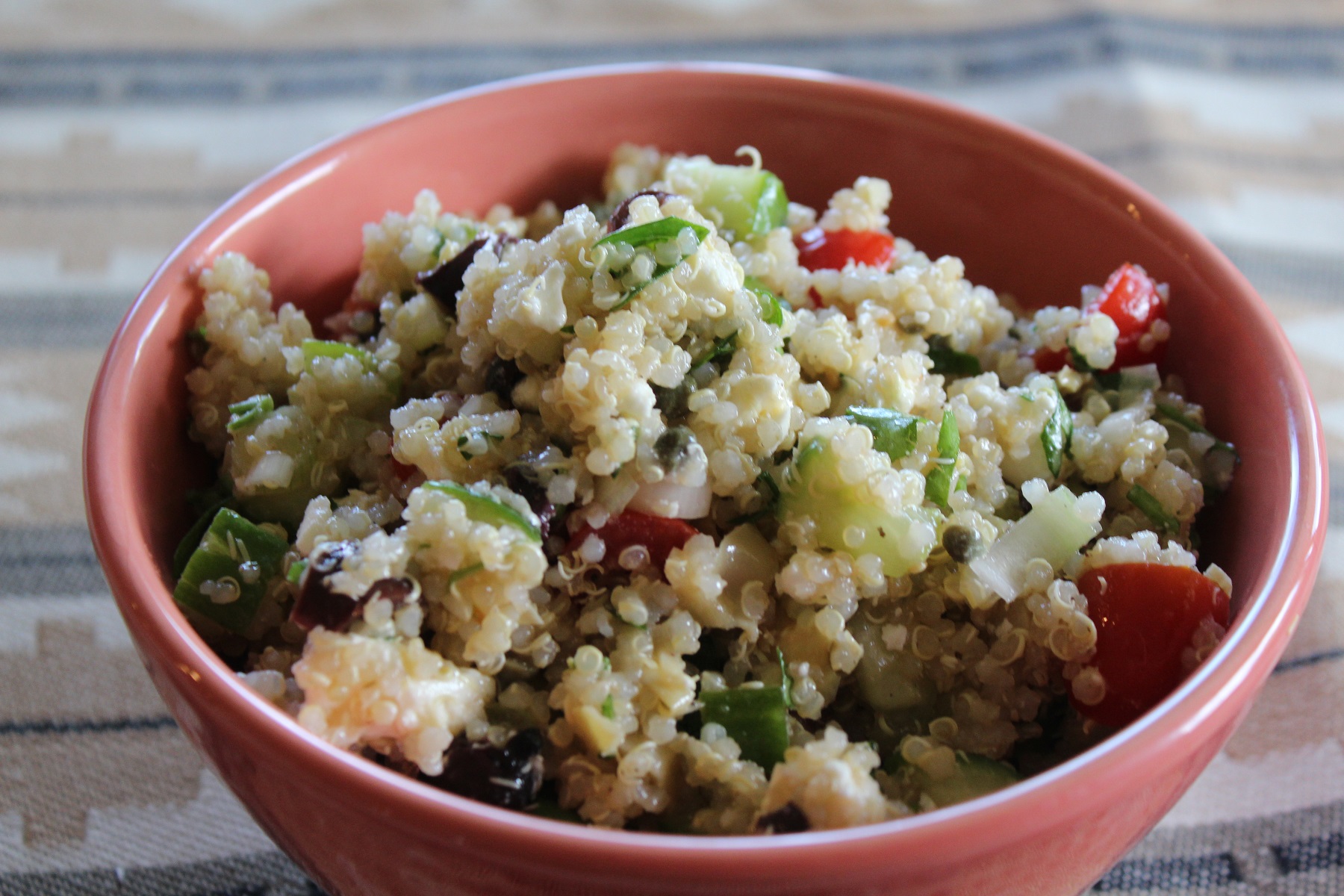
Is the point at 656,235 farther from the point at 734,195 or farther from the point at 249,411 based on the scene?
the point at 249,411

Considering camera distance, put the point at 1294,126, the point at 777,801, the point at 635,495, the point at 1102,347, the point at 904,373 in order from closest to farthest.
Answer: the point at 777,801
the point at 635,495
the point at 904,373
the point at 1102,347
the point at 1294,126

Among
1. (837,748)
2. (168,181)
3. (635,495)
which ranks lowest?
(168,181)

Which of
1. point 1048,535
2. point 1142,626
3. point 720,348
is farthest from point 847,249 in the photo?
point 1142,626

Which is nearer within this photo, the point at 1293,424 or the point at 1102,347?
the point at 1293,424

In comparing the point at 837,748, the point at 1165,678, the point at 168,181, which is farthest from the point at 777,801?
the point at 168,181

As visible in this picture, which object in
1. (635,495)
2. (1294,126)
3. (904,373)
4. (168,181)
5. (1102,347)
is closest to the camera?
(635,495)

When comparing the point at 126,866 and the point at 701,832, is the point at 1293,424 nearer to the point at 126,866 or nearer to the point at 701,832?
the point at 701,832
